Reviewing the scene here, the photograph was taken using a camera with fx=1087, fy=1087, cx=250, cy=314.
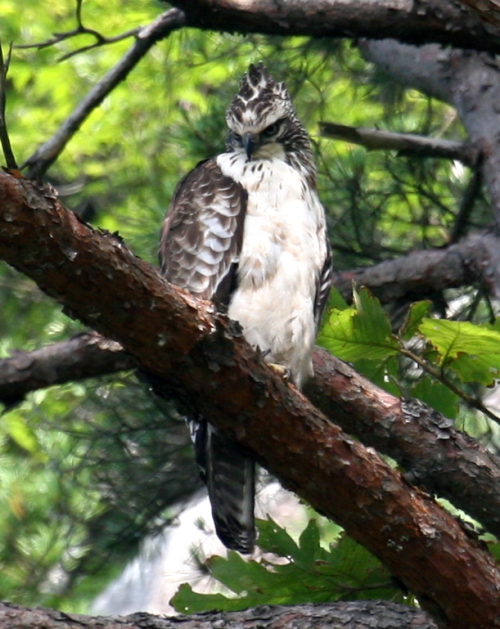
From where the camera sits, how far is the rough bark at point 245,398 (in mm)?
1923

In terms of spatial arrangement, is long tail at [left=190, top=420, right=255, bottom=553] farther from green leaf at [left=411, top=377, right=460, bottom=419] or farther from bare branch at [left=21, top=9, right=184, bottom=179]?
bare branch at [left=21, top=9, right=184, bottom=179]

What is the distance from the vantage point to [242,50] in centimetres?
522

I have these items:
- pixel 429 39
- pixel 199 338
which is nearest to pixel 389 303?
pixel 429 39

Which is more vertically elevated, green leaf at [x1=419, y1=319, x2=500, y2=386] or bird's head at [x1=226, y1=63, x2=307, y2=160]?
bird's head at [x1=226, y1=63, x2=307, y2=160]

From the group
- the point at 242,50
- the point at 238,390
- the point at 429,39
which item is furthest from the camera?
the point at 242,50

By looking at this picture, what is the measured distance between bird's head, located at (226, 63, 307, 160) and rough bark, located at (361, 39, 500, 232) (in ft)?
2.36

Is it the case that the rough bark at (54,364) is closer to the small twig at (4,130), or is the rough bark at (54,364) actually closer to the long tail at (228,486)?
the long tail at (228,486)

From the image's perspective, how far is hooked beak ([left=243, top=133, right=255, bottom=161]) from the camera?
3.45 meters

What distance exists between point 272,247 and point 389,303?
0.97m

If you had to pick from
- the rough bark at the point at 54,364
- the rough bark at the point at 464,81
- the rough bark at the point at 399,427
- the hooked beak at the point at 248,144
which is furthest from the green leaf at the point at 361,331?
the rough bark at the point at 464,81

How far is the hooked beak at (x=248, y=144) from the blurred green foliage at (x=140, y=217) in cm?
80

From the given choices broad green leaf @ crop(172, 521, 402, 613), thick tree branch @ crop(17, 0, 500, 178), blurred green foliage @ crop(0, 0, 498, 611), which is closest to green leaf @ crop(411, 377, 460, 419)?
blurred green foliage @ crop(0, 0, 498, 611)

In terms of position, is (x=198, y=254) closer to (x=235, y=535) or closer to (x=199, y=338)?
(x=235, y=535)

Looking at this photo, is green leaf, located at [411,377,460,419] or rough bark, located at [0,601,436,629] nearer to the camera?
rough bark, located at [0,601,436,629]
